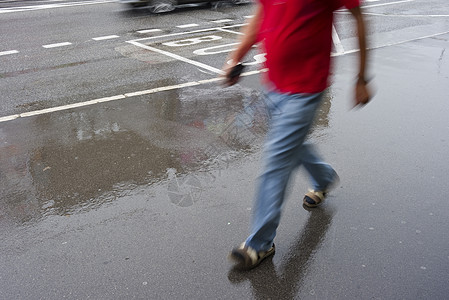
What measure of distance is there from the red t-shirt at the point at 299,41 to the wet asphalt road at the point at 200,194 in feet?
4.05

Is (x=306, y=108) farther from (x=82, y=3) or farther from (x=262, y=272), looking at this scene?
(x=82, y=3)

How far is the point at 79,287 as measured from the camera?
10.2 feet

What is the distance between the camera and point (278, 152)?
3.08 metres

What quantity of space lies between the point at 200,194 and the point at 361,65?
180cm

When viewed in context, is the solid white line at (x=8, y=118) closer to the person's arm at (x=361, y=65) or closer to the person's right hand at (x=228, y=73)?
the person's right hand at (x=228, y=73)

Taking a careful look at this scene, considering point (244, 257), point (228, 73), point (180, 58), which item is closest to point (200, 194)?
point (244, 257)

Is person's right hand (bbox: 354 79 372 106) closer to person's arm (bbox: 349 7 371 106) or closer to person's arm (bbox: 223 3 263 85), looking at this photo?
person's arm (bbox: 349 7 371 106)

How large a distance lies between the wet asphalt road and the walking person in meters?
0.38

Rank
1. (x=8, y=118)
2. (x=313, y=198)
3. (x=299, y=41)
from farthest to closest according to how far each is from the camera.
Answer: (x=8, y=118) < (x=313, y=198) < (x=299, y=41)

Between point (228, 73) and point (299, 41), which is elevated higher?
point (299, 41)

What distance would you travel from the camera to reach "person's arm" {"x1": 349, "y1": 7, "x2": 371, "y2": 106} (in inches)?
115

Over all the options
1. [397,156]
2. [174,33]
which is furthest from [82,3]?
[397,156]

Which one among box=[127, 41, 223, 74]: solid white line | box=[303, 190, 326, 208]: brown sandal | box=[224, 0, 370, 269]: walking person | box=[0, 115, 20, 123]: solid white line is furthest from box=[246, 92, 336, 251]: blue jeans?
box=[127, 41, 223, 74]: solid white line

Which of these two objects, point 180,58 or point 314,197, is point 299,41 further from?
point 180,58
